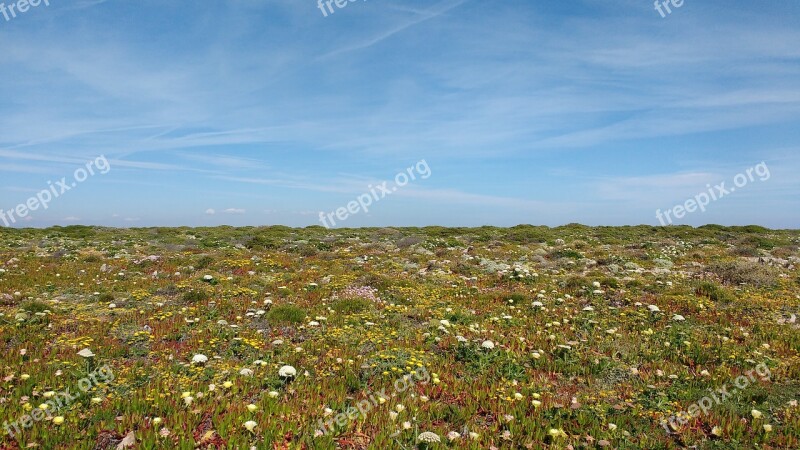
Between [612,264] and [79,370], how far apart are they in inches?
772

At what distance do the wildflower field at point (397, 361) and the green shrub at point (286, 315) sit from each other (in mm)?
52

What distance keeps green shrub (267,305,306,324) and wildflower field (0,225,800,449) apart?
0.17 feet

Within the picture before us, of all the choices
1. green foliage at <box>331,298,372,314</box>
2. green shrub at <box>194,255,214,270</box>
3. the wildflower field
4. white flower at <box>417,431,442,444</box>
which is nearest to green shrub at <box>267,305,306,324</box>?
the wildflower field

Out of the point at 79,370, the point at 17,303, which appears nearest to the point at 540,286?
the point at 79,370

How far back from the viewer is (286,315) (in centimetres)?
1110

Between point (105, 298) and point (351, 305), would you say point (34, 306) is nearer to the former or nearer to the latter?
point (105, 298)

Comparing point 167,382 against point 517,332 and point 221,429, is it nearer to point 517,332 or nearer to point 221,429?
point 221,429

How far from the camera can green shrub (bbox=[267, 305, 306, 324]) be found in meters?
10.9

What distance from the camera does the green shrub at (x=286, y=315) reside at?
10.9 m

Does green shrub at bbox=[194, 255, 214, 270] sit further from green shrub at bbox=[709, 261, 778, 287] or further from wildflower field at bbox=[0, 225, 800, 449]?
green shrub at bbox=[709, 261, 778, 287]

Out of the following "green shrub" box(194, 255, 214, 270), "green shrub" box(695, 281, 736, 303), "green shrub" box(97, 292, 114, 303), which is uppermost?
"green shrub" box(194, 255, 214, 270)

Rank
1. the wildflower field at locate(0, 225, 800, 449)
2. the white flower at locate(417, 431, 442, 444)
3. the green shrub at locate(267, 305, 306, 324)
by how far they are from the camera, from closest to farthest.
A: the white flower at locate(417, 431, 442, 444) < the wildflower field at locate(0, 225, 800, 449) < the green shrub at locate(267, 305, 306, 324)

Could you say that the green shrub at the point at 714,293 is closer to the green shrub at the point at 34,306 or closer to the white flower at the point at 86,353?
the white flower at the point at 86,353

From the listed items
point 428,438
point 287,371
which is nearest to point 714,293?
point 428,438
